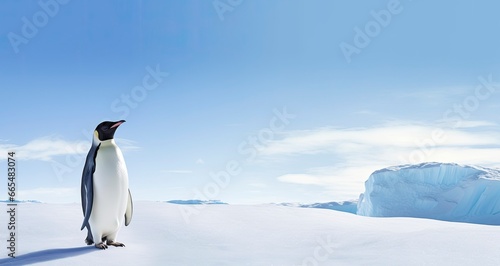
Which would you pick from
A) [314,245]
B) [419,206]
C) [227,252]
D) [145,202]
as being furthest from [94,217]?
[419,206]

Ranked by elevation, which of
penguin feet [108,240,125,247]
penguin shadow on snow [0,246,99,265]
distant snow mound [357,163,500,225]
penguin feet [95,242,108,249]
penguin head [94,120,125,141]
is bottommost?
penguin shadow on snow [0,246,99,265]

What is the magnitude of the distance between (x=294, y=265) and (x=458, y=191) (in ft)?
73.9

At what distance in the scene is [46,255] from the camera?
145 inches

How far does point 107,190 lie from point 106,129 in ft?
1.67

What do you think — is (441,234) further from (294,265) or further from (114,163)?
(114,163)

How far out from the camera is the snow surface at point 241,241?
11.8 feet

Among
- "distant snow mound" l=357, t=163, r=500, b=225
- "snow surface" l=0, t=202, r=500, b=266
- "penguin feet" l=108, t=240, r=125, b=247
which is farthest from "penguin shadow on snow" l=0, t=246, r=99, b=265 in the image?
"distant snow mound" l=357, t=163, r=500, b=225

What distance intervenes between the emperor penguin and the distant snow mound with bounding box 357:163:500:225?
21507 mm

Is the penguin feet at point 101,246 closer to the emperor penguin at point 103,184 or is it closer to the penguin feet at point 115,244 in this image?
the emperor penguin at point 103,184

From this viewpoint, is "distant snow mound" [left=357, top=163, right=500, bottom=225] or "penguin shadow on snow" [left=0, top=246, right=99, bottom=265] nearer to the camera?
"penguin shadow on snow" [left=0, top=246, right=99, bottom=265]

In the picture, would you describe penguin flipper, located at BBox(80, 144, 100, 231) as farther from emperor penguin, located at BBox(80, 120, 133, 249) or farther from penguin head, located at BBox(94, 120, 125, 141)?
penguin head, located at BBox(94, 120, 125, 141)

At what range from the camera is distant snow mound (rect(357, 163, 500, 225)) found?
23312 mm

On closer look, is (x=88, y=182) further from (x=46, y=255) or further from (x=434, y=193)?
(x=434, y=193)

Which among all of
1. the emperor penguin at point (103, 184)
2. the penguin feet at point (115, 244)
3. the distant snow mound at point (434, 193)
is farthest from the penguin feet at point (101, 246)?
the distant snow mound at point (434, 193)
